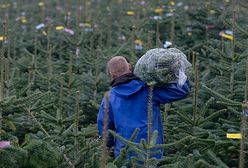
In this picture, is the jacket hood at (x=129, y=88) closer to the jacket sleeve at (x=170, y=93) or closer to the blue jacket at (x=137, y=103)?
the blue jacket at (x=137, y=103)

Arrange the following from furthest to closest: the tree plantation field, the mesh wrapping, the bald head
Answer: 1. the bald head
2. the mesh wrapping
3. the tree plantation field

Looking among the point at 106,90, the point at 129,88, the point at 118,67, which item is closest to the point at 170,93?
the point at 129,88

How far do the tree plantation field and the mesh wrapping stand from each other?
22cm

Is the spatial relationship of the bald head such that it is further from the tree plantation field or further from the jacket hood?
the tree plantation field

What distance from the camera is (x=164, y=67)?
3938 mm

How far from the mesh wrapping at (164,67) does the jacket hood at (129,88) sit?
0.06 meters

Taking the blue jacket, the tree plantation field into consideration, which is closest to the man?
the blue jacket

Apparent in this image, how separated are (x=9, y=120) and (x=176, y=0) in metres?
8.95

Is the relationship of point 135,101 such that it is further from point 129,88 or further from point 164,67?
point 164,67

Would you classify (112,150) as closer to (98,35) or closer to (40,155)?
(40,155)

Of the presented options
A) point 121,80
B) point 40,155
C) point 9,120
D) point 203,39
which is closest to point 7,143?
point 40,155

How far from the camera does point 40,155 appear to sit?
3.42 meters

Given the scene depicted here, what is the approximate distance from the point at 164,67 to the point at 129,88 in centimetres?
30

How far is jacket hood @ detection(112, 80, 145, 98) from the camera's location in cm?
401
